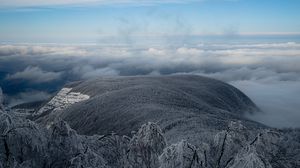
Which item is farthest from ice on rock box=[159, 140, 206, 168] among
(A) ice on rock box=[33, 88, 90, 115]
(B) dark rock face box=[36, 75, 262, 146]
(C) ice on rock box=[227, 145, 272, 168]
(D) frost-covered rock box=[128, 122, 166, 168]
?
(A) ice on rock box=[33, 88, 90, 115]

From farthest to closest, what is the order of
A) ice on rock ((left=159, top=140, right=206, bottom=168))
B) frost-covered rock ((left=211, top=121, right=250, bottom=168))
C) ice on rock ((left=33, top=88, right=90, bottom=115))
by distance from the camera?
1. ice on rock ((left=33, top=88, right=90, bottom=115))
2. frost-covered rock ((left=211, top=121, right=250, bottom=168))
3. ice on rock ((left=159, top=140, right=206, bottom=168))

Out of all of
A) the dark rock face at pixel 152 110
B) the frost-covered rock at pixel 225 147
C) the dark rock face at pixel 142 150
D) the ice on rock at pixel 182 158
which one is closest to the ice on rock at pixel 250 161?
the dark rock face at pixel 142 150

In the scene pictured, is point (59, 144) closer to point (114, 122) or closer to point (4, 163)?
point (4, 163)

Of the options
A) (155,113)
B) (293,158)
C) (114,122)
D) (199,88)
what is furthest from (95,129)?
(293,158)

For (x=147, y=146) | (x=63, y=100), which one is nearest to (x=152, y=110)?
(x=147, y=146)

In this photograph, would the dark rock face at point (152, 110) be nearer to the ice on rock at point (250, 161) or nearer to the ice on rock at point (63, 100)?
the ice on rock at point (63, 100)

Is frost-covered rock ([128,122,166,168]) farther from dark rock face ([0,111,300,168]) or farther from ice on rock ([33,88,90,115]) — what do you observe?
ice on rock ([33,88,90,115])

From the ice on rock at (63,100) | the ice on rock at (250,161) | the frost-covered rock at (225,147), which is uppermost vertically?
the ice on rock at (250,161)
